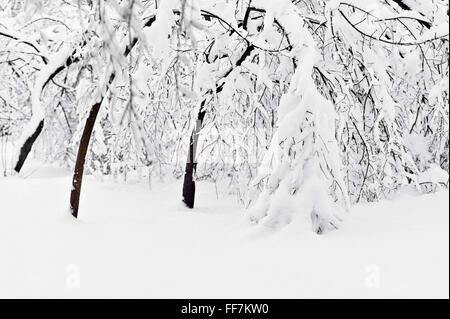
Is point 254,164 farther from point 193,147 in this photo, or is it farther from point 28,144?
point 28,144

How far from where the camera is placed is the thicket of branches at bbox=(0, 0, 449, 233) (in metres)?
4.70

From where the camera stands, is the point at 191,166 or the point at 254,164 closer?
the point at 254,164

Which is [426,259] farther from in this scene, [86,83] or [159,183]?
[159,183]

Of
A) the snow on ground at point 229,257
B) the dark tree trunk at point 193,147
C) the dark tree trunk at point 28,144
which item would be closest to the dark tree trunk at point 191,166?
the dark tree trunk at point 193,147

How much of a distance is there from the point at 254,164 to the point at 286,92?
1.25m

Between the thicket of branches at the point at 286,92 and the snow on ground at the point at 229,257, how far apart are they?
40 centimetres

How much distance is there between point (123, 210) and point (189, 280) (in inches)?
151

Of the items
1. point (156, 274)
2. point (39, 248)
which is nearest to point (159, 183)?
point (39, 248)

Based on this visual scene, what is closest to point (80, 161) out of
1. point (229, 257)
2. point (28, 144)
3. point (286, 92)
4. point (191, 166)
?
point (191, 166)

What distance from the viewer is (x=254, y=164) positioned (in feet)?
25.6

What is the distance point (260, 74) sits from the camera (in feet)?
20.9


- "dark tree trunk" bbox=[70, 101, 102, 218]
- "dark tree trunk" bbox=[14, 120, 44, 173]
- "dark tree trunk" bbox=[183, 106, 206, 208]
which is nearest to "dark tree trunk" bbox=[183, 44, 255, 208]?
"dark tree trunk" bbox=[183, 106, 206, 208]

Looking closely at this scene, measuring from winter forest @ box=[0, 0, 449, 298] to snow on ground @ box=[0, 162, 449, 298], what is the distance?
0.02 metres

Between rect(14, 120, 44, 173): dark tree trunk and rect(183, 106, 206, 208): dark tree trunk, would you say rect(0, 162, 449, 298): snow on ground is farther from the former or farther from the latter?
rect(14, 120, 44, 173): dark tree trunk
